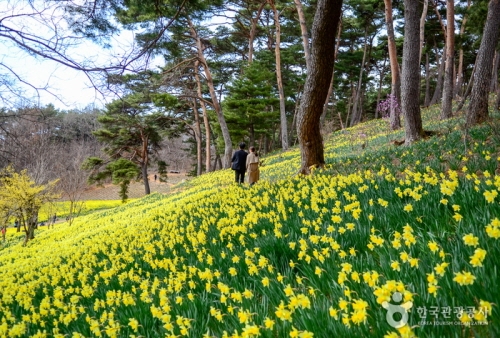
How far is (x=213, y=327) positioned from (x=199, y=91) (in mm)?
24729

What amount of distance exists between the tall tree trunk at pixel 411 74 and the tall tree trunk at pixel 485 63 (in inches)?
50.9

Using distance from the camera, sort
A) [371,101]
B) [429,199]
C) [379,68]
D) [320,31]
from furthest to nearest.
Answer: [371,101] < [379,68] < [320,31] < [429,199]

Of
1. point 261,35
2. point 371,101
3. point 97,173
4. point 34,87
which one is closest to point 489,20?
point 34,87

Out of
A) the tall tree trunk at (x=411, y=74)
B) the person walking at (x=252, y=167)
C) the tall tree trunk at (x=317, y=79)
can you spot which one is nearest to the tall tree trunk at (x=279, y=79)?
the person walking at (x=252, y=167)

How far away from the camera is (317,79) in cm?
752

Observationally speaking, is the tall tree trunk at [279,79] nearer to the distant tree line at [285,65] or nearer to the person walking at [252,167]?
the distant tree line at [285,65]

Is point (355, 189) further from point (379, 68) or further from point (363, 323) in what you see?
point (379, 68)

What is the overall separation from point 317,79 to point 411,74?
9.70 ft

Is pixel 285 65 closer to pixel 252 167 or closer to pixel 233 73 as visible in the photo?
pixel 233 73

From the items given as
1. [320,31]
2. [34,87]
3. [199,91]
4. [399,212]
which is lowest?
[399,212]

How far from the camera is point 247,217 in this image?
440cm

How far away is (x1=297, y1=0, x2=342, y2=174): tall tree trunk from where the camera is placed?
689 cm

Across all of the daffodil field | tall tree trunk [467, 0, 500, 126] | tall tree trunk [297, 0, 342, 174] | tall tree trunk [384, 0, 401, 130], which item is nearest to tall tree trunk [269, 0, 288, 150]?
tall tree trunk [384, 0, 401, 130]

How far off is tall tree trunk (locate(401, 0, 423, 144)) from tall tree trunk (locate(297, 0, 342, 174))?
2546 mm
